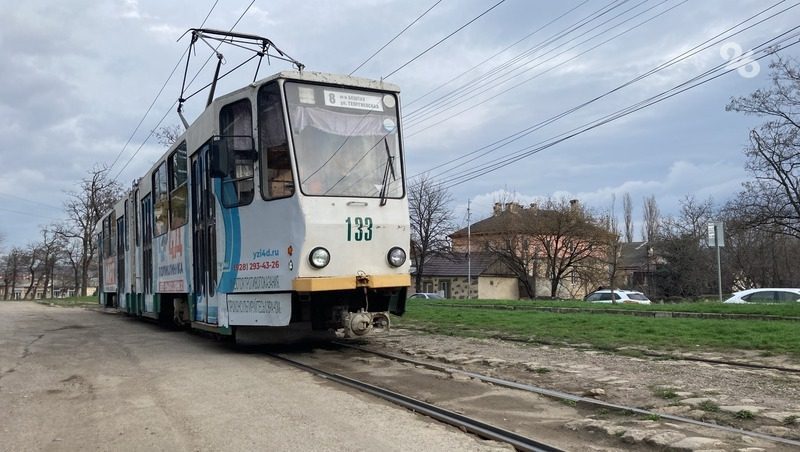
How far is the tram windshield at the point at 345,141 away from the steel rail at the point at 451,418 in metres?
2.79

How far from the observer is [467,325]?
48.3 ft

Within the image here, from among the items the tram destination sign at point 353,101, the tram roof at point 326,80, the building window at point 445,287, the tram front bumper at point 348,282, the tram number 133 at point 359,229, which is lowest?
the building window at point 445,287

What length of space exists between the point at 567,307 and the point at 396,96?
1337 centimetres

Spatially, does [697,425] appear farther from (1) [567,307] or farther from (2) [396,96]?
(1) [567,307]

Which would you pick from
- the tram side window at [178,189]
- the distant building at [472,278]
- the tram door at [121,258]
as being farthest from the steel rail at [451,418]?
the distant building at [472,278]

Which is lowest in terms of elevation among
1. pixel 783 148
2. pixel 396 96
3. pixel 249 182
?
pixel 249 182

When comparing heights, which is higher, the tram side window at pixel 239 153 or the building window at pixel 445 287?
the tram side window at pixel 239 153

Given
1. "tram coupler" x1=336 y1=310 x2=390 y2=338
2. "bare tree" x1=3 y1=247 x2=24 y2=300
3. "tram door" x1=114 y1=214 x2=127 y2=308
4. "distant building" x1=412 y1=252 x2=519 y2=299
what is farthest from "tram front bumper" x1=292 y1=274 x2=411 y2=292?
"bare tree" x1=3 y1=247 x2=24 y2=300

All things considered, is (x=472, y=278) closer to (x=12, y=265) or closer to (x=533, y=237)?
(x=533, y=237)

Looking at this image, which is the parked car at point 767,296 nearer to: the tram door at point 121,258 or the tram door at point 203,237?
the tram door at point 203,237

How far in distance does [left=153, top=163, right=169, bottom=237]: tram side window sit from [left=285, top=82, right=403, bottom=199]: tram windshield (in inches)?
221

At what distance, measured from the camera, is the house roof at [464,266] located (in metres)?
54.9

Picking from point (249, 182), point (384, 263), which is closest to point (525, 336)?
point (384, 263)

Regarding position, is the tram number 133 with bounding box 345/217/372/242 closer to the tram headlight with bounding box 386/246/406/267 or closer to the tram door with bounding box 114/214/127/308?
the tram headlight with bounding box 386/246/406/267
